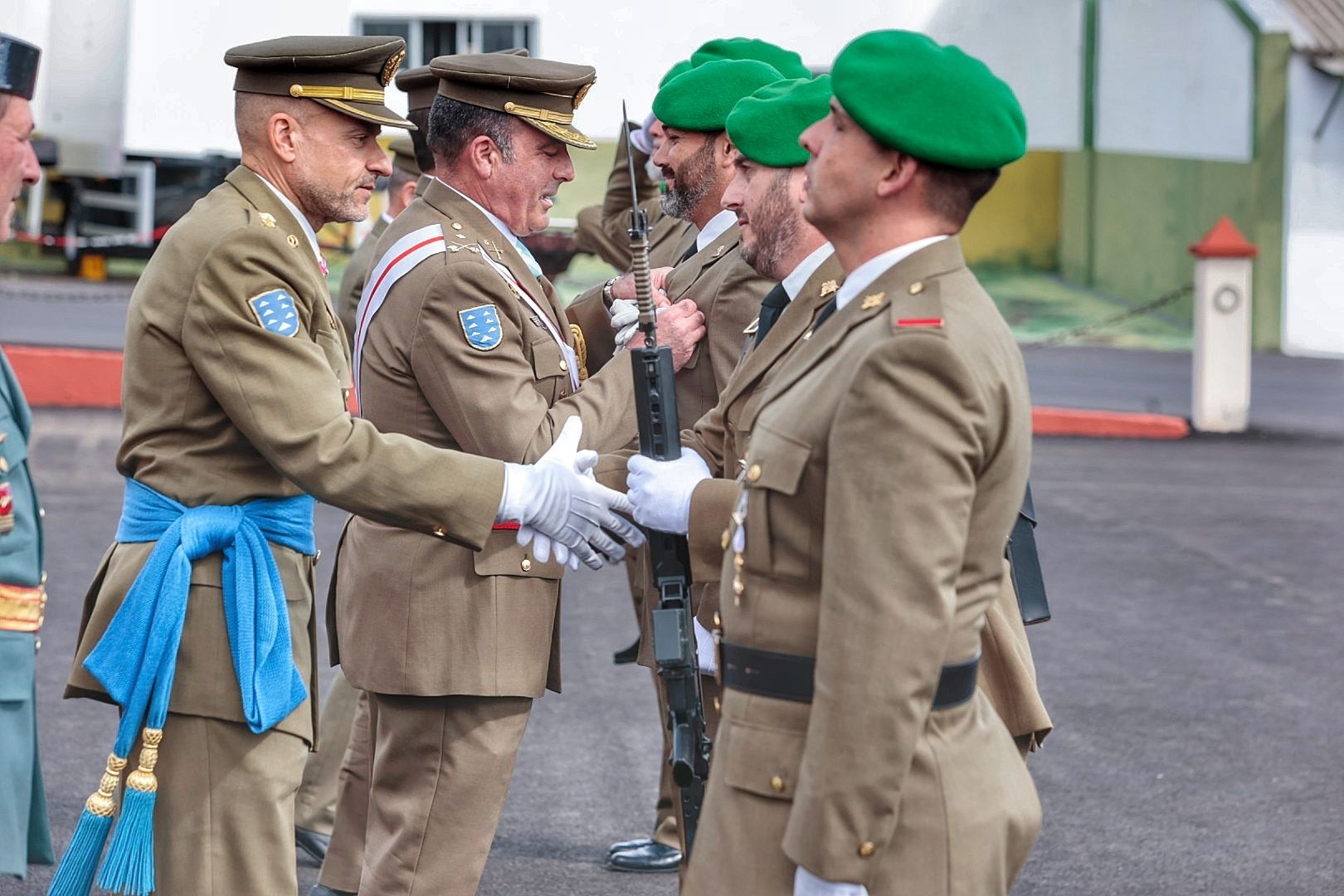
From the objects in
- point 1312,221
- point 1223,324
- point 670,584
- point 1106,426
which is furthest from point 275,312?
point 1312,221

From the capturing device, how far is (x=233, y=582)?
327cm

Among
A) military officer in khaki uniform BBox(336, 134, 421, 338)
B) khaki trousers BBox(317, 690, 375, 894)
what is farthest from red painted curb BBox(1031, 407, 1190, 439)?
khaki trousers BBox(317, 690, 375, 894)

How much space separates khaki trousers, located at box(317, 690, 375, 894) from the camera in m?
4.38

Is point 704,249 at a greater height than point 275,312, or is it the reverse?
point 704,249

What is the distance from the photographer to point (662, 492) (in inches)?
127

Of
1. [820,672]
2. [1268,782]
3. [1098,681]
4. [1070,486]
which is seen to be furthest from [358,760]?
Answer: [1070,486]

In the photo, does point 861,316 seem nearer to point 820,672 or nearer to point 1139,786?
point 820,672

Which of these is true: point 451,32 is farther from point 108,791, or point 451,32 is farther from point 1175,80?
point 108,791

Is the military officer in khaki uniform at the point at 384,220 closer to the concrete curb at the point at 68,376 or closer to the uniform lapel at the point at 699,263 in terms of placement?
the uniform lapel at the point at 699,263

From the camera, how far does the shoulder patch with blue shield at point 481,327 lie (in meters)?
3.67

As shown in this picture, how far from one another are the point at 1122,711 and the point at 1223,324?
308 inches

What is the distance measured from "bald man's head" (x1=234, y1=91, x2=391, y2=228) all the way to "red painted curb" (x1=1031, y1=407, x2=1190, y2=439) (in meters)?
10.7

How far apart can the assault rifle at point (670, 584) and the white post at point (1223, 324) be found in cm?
1071

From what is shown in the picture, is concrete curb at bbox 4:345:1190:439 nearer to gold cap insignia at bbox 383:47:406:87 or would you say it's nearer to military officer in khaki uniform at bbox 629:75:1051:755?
gold cap insignia at bbox 383:47:406:87
